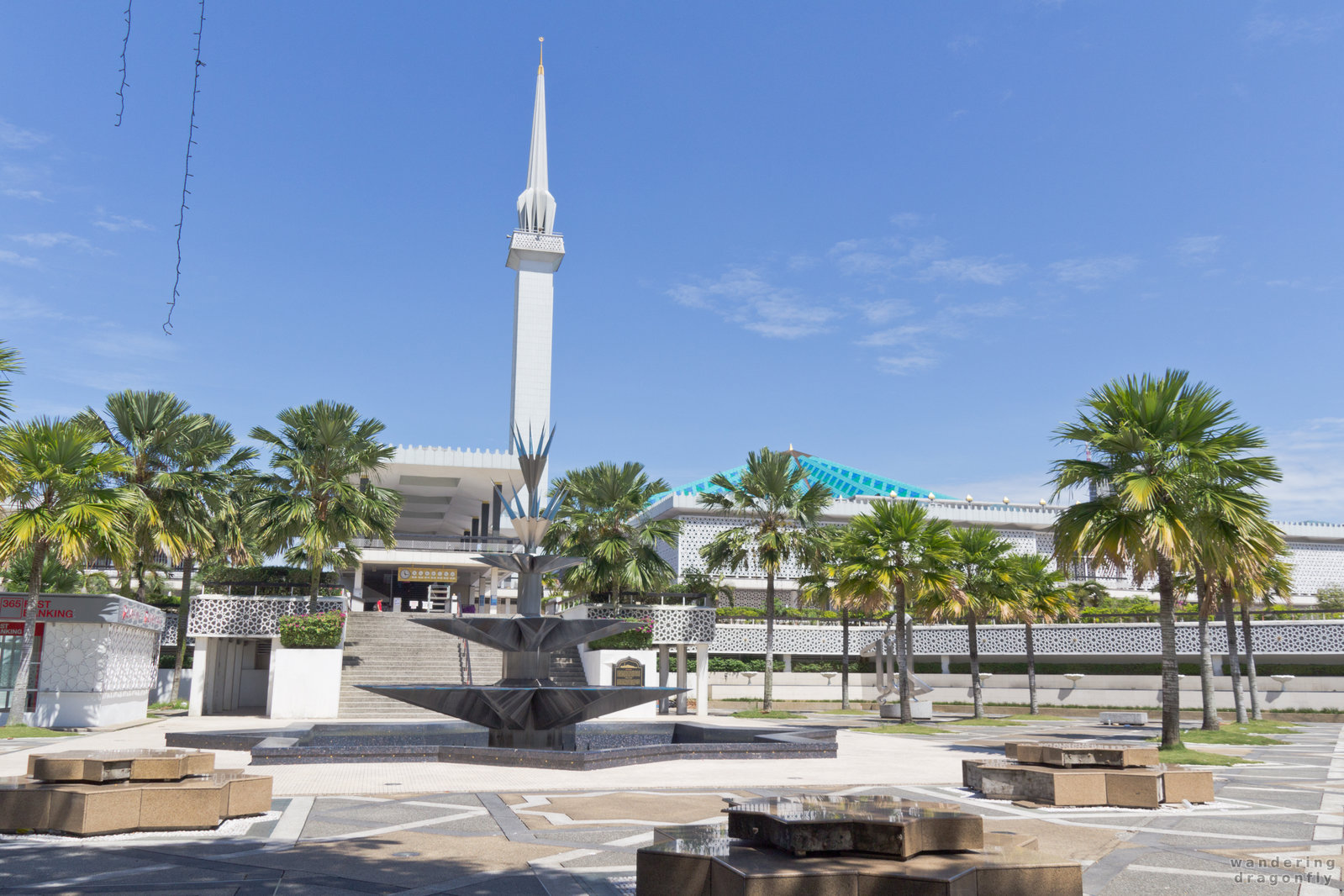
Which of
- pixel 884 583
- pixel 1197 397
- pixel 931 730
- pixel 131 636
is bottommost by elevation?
pixel 931 730

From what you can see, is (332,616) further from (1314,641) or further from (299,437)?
(1314,641)

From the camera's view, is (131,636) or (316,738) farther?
(131,636)

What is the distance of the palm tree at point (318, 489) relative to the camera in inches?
1032

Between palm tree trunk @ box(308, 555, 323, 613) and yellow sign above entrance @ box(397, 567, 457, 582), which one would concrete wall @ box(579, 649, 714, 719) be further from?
yellow sign above entrance @ box(397, 567, 457, 582)

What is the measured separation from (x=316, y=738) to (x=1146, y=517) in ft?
49.7

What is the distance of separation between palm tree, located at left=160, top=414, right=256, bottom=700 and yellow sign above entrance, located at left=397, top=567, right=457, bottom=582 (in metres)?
12.2

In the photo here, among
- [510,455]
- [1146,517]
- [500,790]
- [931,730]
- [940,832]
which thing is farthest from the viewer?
[510,455]

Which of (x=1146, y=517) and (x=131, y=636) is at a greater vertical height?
(x=1146, y=517)

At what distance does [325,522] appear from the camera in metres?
26.7

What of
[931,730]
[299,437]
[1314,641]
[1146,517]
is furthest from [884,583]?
[1314,641]

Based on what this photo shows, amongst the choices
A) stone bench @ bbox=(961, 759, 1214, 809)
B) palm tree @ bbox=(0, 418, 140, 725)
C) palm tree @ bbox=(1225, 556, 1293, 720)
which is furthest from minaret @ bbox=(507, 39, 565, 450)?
stone bench @ bbox=(961, 759, 1214, 809)

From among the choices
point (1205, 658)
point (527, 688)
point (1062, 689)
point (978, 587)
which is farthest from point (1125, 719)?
point (527, 688)

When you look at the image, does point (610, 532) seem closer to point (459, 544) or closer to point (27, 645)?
point (459, 544)

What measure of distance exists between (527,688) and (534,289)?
45736mm
